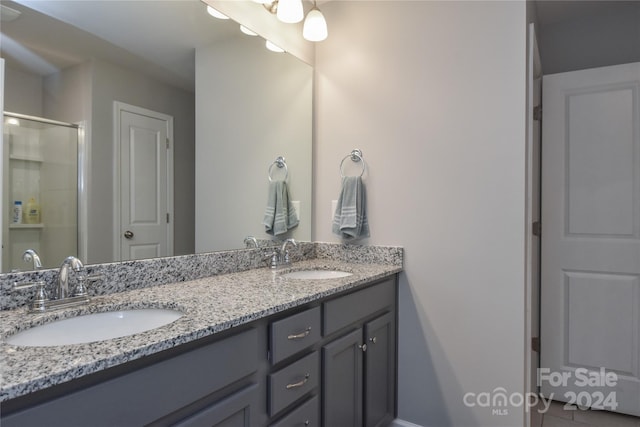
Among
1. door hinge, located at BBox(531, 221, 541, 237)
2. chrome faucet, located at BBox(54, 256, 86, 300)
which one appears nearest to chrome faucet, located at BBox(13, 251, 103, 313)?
chrome faucet, located at BBox(54, 256, 86, 300)

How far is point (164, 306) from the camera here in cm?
113

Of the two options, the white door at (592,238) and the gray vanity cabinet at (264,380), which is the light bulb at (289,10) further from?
Answer: the white door at (592,238)

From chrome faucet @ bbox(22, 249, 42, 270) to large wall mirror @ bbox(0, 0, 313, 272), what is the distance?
0.6 inches

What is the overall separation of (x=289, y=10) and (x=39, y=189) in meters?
1.38

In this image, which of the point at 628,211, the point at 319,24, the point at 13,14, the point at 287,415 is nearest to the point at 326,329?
the point at 287,415

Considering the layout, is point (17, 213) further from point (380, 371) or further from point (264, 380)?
point (380, 371)

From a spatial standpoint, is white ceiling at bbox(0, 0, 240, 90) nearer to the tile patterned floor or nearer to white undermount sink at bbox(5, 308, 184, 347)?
white undermount sink at bbox(5, 308, 184, 347)

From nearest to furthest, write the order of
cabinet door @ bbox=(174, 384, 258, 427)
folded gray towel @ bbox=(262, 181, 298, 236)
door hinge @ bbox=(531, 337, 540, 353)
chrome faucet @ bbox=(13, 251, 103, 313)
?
1. cabinet door @ bbox=(174, 384, 258, 427)
2. chrome faucet @ bbox=(13, 251, 103, 313)
3. folded gray towel @ bbox=(262, 181, 298, 236)
4. door hinge @ bbox=(531, 337, 540, 353)

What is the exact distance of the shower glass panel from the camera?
107cm

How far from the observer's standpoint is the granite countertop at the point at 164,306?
2.14 ft

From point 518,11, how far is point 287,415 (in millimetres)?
1909

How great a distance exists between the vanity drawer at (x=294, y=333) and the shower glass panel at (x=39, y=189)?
700mm

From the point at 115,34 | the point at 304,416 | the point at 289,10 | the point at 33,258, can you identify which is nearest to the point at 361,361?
the point at 304,416

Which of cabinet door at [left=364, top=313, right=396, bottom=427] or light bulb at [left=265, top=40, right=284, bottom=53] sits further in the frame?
light bulb at [left=265, top=40, right=284, bottom=53]
